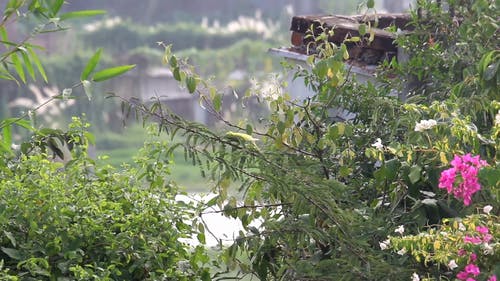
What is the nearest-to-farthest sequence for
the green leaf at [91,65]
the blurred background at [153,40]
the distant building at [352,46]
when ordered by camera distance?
the green leaf at [91,65] < the distant building at [352,46] < the blurred background at [153,40]

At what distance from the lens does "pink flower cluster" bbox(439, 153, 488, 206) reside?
165 cm

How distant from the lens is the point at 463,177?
164 cm

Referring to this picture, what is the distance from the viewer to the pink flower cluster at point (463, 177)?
1.65 meters

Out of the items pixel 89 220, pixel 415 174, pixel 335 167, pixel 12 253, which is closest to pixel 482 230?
pixel 415 174

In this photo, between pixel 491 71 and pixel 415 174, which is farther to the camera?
pixel 491 71

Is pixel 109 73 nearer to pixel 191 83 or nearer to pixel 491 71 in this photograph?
pixel 191 83

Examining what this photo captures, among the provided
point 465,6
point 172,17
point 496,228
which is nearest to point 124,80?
point 172,17

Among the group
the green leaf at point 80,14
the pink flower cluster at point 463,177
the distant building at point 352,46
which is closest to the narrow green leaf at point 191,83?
the green leaf at point 80,14

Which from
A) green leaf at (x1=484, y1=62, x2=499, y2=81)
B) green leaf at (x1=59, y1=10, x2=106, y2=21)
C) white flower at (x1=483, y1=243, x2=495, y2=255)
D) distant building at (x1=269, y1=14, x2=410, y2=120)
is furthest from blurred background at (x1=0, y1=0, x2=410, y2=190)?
white flower at (x1=483, y1=243, x2=495, y2=255)

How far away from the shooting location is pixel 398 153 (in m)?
1.82

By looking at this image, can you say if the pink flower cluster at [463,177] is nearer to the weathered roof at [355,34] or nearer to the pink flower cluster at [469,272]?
the pink flower cluster at [469,272]

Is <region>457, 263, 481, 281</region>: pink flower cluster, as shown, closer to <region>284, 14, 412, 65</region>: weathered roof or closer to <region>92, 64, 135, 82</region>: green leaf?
<region>92, 64, 135, 82</region>: green leaf

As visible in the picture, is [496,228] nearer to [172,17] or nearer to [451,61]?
[451,61]

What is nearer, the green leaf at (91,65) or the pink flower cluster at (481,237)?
the pink flower cluster at (481,237)
